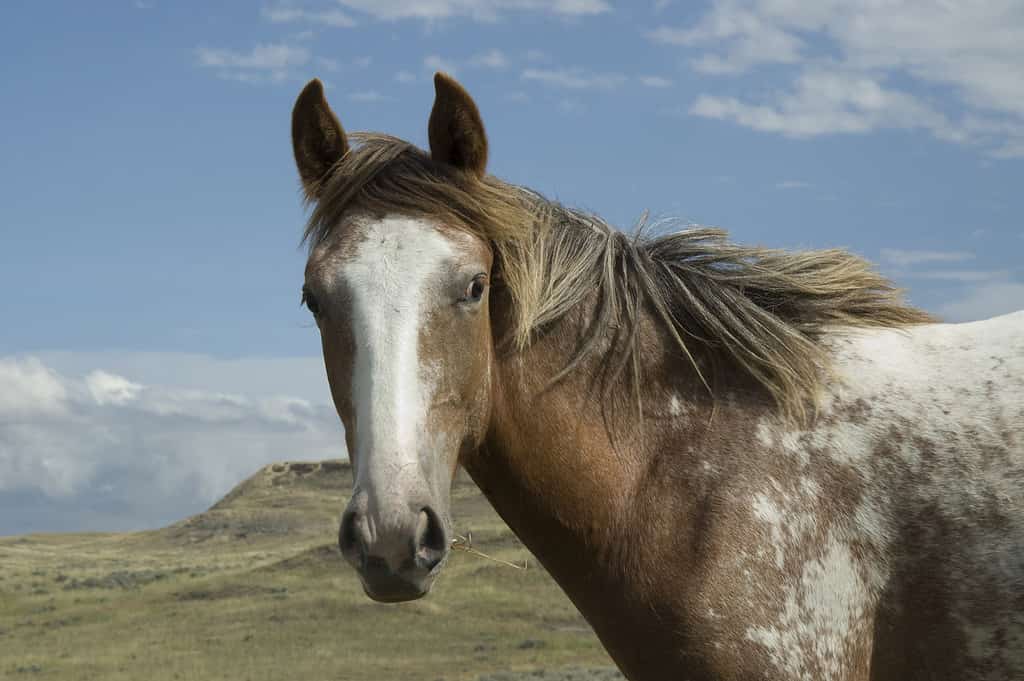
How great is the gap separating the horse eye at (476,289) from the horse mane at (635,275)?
0.64ft

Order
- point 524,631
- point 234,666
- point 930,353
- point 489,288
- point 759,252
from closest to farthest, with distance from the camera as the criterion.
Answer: point 489,288 < point 930,353 < point 759,252 < point 234,666 < point 524,631

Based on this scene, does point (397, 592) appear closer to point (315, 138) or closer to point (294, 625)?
point (315, 138)

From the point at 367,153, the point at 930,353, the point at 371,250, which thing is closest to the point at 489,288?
the point at 371,250

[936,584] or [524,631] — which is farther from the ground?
[936,584]

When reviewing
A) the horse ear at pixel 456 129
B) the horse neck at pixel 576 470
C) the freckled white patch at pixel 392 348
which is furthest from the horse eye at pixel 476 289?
the horse ear at pixel 456 129

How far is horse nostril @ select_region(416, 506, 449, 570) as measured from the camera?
3257 millimetres

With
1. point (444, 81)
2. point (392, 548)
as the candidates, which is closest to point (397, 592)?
point (392, 548)

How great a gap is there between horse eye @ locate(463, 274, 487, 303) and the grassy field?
41.6 ft

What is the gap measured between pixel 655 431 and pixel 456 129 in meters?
1.35

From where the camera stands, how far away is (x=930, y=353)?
4.13 meters

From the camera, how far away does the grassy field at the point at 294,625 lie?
21.2 meters

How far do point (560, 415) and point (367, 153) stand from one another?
1234mm

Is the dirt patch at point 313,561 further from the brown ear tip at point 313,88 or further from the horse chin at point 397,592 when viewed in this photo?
the horse chin at point 397,592

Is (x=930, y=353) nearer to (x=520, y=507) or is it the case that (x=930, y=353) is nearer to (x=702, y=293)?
(x=702, y=293)
